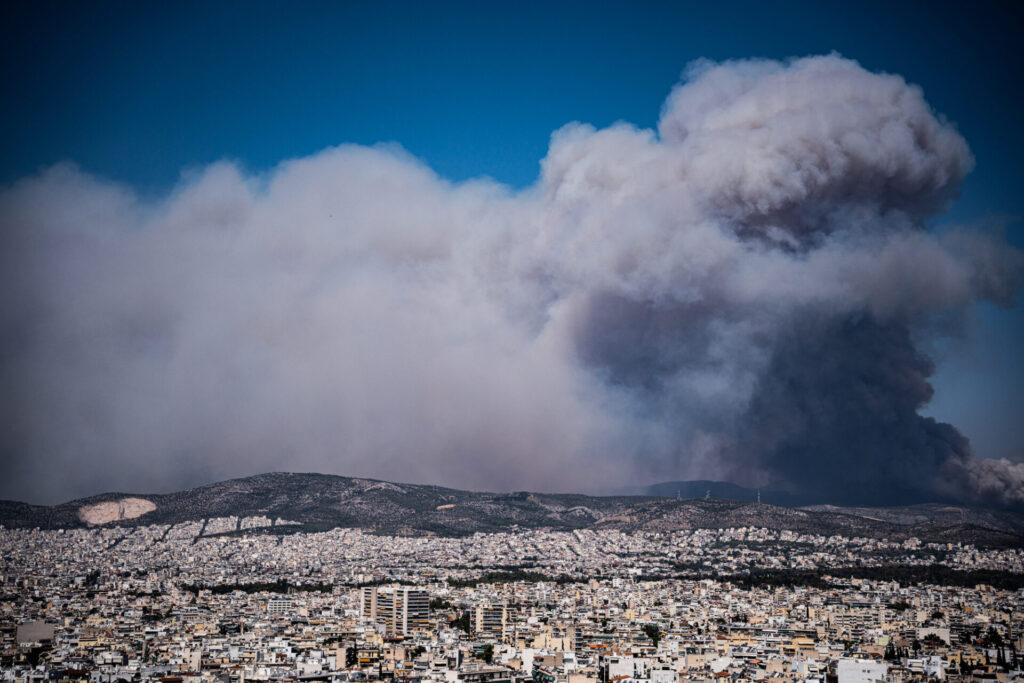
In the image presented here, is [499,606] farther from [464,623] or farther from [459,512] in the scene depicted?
[459,512]

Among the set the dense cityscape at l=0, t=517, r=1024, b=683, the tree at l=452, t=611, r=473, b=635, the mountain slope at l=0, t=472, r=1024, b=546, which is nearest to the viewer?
the dense cityscape at l=0, t=517, r=1024, b=683

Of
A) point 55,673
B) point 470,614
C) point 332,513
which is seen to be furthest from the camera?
point 332,513

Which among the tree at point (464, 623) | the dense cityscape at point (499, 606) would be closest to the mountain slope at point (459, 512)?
the dense cityscape at point (499, 606)

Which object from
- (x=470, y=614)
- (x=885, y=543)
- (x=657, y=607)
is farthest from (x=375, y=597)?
(x=885, y=543)

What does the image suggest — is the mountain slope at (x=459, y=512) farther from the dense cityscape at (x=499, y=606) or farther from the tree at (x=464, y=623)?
the tree at (x=464, y=623)

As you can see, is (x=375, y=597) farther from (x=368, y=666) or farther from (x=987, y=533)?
(x=987, y=533)

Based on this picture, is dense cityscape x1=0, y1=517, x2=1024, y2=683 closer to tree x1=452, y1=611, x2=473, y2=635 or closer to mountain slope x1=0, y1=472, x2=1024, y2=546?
tree x1=452, y1=611, x2=473, y2=635

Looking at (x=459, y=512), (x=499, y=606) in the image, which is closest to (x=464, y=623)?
(x=499, y=606)

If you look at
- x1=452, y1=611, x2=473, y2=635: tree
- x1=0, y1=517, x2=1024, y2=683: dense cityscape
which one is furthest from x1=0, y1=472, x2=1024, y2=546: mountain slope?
x1=452, y1=611, x2=473, y2=635: tree
